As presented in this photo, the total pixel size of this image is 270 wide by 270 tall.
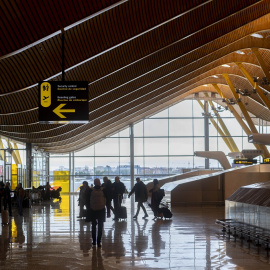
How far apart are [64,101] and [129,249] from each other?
12.2 ft

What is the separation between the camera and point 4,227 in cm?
1780

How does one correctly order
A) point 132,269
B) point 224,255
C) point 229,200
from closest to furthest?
point 132,269
point 224,255
point 229,200

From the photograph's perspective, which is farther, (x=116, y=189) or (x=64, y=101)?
(x=116, y=189)

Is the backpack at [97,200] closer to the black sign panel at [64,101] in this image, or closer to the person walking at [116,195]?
the black sign panel at [64,101]

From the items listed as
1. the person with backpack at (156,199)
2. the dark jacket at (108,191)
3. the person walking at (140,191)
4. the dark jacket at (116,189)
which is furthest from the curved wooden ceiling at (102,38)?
the person with backpack at (156,199)

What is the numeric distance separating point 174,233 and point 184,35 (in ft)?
20.9

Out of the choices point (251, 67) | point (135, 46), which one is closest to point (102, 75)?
point (135, 46)

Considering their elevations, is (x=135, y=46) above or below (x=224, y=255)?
above

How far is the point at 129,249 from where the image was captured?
11914mm

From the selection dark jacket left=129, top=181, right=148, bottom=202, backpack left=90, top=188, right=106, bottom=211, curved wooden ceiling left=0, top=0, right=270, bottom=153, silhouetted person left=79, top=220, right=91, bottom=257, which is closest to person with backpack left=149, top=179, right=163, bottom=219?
dark jacket left=129, top=181, right=148, bottom=202

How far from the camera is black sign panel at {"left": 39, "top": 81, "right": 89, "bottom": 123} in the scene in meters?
13.3

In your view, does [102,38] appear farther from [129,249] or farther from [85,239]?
[129,249]

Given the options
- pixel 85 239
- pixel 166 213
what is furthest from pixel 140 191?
pixel 85 239

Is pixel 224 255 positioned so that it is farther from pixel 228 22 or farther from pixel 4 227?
pixel 228 22
